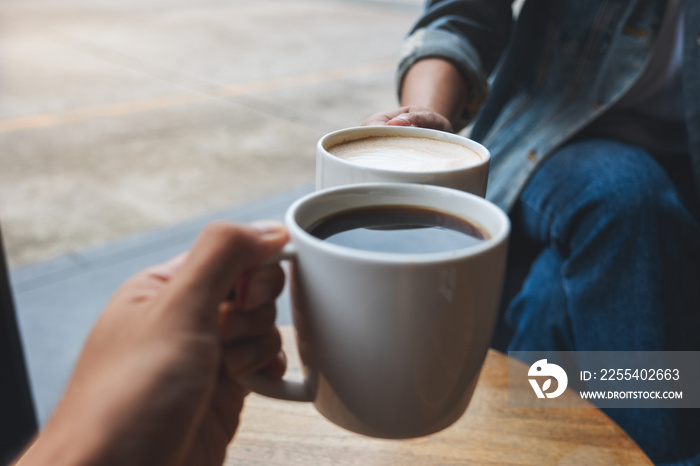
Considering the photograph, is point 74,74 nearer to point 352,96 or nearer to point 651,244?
point 352,96

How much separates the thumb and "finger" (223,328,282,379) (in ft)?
0.20

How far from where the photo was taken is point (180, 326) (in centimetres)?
46

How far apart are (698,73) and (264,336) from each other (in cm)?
105

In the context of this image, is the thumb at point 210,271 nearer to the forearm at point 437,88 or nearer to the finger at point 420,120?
the finger at point 420,120

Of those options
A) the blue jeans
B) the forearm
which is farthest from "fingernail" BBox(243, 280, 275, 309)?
the blue jeans

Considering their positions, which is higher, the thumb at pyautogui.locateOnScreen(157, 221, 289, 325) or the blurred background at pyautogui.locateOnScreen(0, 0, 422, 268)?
the thumb at pyautogui.locateOnScreen(157, 221, 289, 325)

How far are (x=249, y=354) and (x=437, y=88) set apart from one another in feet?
2.37

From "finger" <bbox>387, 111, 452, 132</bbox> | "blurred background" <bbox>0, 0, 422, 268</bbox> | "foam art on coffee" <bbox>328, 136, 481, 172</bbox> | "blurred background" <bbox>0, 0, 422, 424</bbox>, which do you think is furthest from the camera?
"blurred background" <bbox>0, 0, 422, 268</bbox>

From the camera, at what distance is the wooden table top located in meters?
0.76

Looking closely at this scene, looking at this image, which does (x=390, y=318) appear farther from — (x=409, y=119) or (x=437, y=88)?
(x=437, y=88)

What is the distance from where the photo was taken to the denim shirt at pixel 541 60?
121 cm

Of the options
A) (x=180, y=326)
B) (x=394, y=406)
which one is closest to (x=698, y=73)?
(x=394, y=406)

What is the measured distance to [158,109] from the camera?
14.0 ft

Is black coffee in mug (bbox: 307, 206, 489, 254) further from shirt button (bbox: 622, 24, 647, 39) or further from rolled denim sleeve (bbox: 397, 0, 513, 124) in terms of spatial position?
shirt button (bbox: 622, 24, 647, 39)
